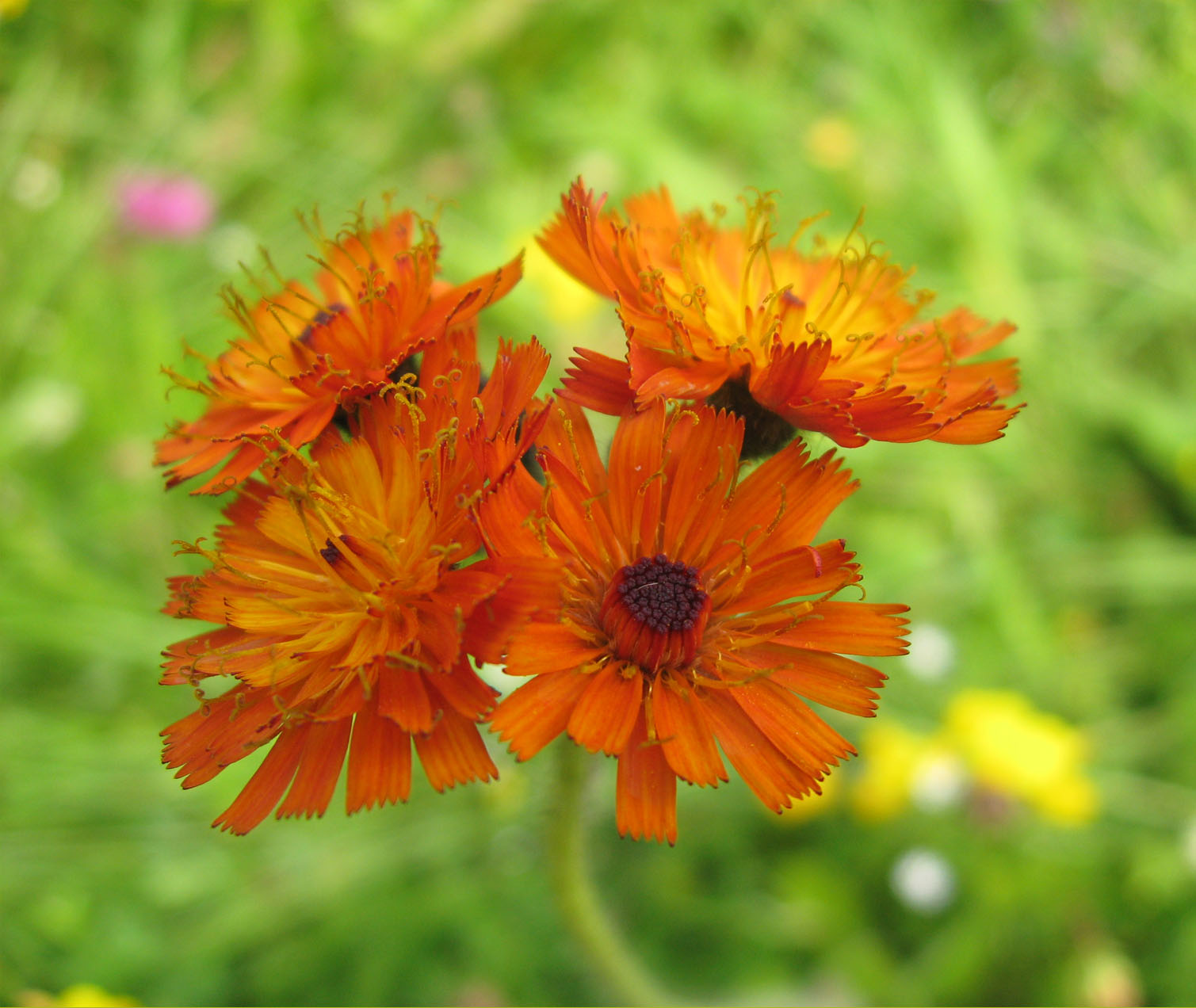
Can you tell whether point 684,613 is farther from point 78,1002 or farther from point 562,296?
point 562,296

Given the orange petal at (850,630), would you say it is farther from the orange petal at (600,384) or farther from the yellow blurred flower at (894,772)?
the yellow blurred flower at (894,772)

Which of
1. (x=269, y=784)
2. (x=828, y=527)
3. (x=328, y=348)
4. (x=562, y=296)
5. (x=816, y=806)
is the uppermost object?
(x=328, y=348)

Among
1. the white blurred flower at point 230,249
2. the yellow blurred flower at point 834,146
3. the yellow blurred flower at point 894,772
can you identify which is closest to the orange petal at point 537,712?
the yellow blurred flower at point 894,772

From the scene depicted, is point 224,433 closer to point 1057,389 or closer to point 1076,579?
point 1076,579

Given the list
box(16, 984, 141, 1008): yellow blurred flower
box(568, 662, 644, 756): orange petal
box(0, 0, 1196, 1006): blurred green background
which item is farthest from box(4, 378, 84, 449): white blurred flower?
box(568, 662, 644, 756): orange petal

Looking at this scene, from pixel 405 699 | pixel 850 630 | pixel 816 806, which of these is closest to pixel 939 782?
pixel 816 806
